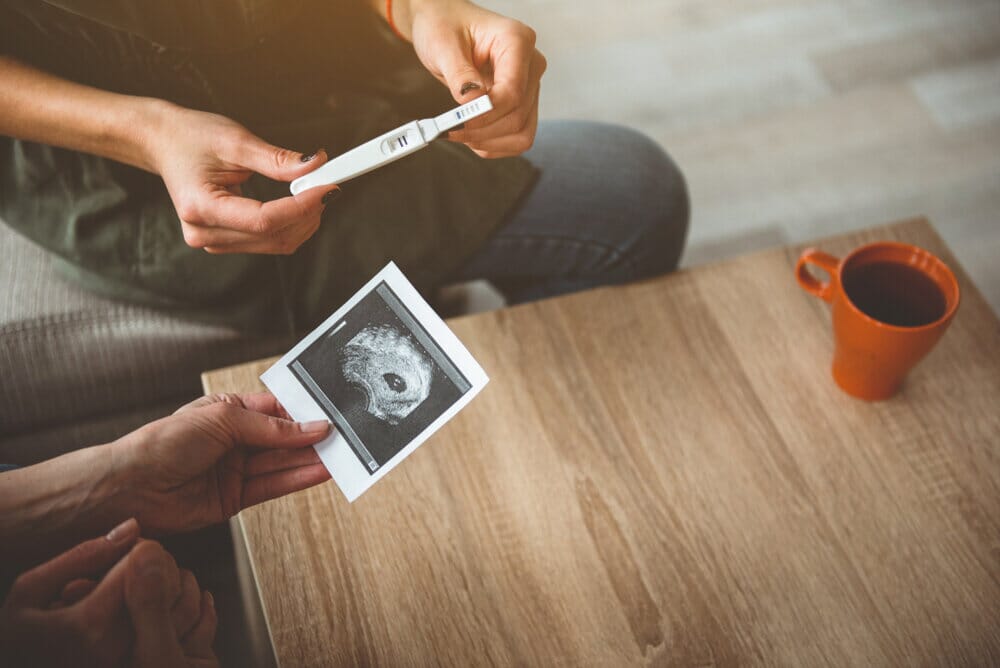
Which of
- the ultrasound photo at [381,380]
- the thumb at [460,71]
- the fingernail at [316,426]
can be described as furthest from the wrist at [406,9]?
the fingernail at [316,426]

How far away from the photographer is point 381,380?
2.10 feet

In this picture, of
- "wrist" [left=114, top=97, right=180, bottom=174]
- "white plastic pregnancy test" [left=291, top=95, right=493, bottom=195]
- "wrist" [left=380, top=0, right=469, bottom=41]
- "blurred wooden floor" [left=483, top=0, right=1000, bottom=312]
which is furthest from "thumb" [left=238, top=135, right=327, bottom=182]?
"blurred wooden floor" [left=483, top=0, right=1000, bottom=312]

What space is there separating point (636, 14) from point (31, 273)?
1351mm

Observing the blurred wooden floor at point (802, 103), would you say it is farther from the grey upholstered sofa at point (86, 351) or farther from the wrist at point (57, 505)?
the wrist at point (57, 505)

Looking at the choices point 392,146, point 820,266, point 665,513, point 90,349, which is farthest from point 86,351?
point 820,266

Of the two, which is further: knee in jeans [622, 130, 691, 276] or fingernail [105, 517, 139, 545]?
knee in jeans [622, 130, 691, 276]

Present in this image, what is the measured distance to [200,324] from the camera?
2.93ft

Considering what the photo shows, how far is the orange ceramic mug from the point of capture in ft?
2.25

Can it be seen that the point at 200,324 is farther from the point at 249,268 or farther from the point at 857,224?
the point at 857,224

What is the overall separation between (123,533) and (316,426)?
160mm

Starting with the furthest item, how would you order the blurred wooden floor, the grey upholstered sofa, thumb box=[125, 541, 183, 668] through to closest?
1. the blurred wooden floor
2. the grey upholstered sofa
3. thumb box=[125, 541, 183, 668]

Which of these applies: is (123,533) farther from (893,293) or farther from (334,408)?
(893,293)

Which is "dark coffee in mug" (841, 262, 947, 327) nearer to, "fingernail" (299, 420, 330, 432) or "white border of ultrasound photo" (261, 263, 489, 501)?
"white border of ultrasound photo" (261, 263, 489, 501)

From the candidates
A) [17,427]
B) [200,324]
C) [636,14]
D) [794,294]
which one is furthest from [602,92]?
[17,427]
